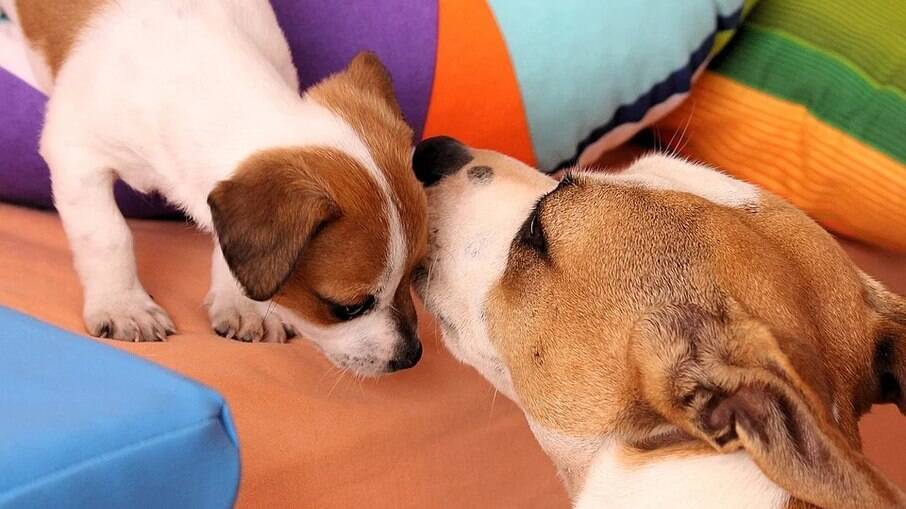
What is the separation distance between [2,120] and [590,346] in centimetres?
114

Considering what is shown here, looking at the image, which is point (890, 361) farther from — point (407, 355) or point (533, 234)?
point (407, 355)

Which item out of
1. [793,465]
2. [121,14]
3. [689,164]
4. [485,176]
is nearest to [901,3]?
[689,164]

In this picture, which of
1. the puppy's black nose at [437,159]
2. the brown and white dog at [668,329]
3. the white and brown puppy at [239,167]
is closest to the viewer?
the brown and white dog at [668,329]

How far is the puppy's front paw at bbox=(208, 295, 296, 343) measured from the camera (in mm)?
1585

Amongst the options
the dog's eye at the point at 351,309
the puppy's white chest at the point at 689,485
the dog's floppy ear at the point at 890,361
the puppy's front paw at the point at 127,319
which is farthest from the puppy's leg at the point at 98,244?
the dog's floppy ear at the point at 890,361

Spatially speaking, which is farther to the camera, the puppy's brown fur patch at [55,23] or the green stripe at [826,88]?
the green stripe at [826,88]

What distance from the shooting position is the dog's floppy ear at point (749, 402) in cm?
91

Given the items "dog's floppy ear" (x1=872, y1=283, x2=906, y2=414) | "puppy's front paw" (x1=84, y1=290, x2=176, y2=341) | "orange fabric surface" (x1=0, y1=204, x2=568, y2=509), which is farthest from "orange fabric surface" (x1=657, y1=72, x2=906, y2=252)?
"puppy's front paw" (x1=84, y1=290, x2=176, y2=341)

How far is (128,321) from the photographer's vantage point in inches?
57.8

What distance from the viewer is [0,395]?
885mm

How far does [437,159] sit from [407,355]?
1.03 ft

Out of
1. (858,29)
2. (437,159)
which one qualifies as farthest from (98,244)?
(858,29)

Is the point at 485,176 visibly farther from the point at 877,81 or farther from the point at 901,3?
the point at 901,3

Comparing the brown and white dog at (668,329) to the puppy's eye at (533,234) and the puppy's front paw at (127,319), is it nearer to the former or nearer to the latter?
the puppy's eye at (533,234)
